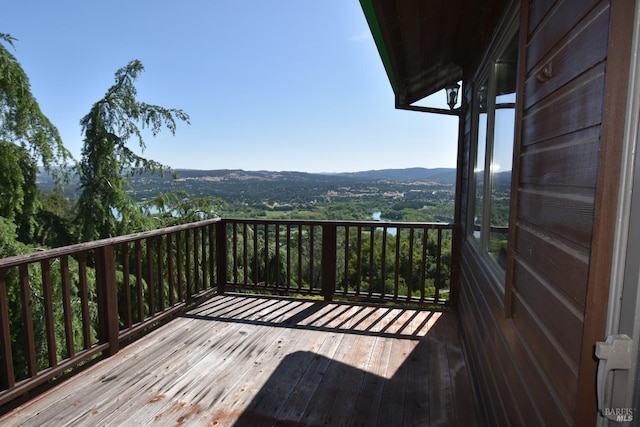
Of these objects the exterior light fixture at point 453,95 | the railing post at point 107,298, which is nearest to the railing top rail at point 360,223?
the exterior light fixture at point 453,95

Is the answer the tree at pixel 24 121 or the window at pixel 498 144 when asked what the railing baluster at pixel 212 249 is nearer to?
the window at pixel 498 144

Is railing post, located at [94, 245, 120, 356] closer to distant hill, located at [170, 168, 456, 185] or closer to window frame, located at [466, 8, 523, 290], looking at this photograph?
window frame, located at [466, 8, 523, 290]

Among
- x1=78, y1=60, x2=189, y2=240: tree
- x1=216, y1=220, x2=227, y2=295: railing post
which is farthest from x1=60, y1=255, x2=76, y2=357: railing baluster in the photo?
x1=78, y1=60, x2=189, y2=240: tree

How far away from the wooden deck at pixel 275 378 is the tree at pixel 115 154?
4377mm

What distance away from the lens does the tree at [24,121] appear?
16.0 ft

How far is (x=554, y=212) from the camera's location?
3.28ft

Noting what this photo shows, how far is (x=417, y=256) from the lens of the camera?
15.3 metres

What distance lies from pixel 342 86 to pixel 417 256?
8.01 metres

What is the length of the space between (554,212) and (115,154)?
747 cm

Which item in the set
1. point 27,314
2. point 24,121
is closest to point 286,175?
point 24,121

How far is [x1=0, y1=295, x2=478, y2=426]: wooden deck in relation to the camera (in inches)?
75.9

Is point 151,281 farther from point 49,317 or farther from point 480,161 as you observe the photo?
point 480,161

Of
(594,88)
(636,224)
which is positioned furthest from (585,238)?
(594,88)

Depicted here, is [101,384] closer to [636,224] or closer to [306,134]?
[636,224]
